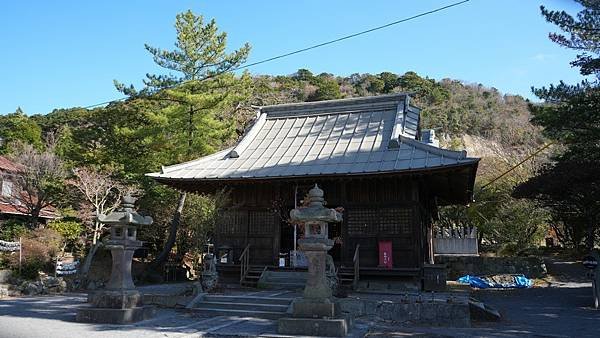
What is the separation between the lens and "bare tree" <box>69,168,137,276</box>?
19.0m

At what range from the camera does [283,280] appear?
14484 mm

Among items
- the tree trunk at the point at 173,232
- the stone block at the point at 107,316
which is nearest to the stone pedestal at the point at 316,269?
the stone block at the point at 107,316

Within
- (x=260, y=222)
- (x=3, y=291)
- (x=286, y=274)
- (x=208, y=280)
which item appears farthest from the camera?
(x=260, y=222)

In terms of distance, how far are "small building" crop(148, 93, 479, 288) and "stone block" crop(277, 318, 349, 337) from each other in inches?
214

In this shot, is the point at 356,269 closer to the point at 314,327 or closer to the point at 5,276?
the point at 314,327

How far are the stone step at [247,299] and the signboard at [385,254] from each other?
3.69 meters

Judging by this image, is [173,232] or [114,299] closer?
[114,299]

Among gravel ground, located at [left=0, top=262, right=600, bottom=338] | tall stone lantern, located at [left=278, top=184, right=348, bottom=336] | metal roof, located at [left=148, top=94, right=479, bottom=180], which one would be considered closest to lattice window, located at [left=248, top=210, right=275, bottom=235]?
metal roof, located at [left=148, top=94, right=479, bottom=180]

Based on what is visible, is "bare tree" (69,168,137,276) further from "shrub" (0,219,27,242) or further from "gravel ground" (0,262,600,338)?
"gravel ground" (0,262,600,338)

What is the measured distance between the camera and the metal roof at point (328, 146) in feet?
45.7

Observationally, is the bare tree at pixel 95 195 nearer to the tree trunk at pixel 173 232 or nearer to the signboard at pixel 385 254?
the tree trunk at pixel 173 232

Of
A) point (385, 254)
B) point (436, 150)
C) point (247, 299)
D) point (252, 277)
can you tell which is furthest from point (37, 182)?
point (436, 150)

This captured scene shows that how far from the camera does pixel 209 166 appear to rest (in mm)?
16344

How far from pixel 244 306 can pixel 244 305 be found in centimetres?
3
